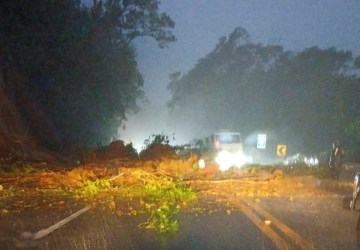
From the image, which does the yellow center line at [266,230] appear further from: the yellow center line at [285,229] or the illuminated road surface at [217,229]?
the yellow center line at [285,229]

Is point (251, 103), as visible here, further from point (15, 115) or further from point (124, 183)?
point (124, 183)

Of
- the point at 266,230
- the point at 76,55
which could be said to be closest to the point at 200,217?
the point at 266,230

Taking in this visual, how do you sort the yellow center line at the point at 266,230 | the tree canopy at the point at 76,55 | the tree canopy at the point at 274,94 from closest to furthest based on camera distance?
the yellow center line at the point at 266,230 → the tree canopy at the point at 76,55 → the tree canopy at the point at 274,94

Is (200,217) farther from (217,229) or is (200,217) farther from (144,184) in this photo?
(144,184)

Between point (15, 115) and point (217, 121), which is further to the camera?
point (217, 121)

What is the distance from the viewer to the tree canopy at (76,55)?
27.8m

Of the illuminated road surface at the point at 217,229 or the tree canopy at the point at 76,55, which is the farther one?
the tree canopy at the point at 76,55

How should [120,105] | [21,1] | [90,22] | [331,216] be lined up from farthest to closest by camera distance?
[120,105] → [90,22] → [21,1] → [331,216]

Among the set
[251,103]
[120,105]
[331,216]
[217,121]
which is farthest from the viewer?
[217,121]

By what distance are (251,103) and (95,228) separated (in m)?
51.8

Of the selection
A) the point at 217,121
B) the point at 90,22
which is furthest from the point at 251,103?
the point at 90,22

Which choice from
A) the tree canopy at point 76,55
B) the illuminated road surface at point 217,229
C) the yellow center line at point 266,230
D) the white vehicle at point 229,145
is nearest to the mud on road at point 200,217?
the illuminated road surface at point 217,229

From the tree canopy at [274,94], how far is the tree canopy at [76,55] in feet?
44.3

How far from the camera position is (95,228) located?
11.3 m
